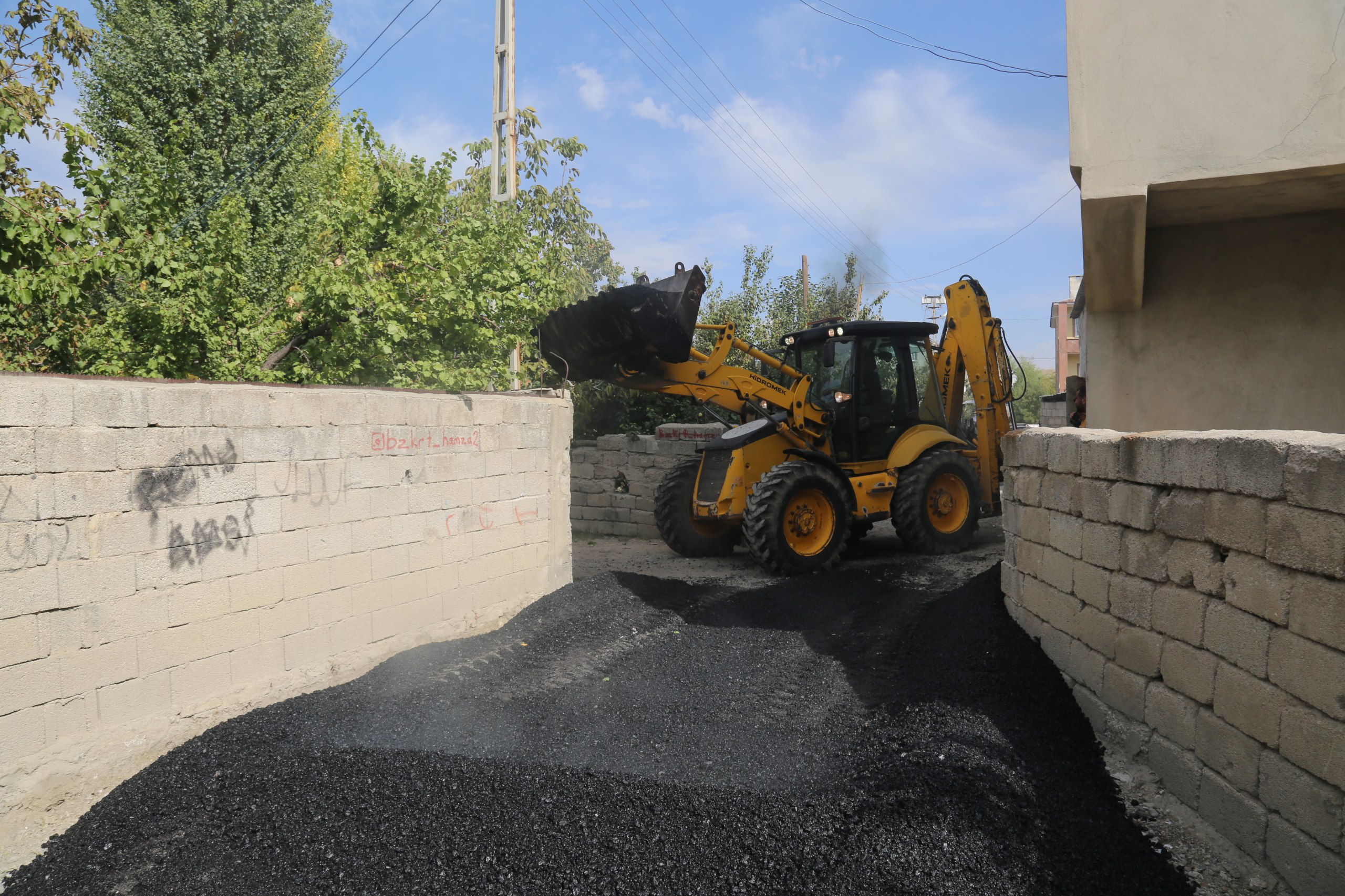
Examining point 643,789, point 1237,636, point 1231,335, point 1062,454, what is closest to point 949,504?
point 1231,335

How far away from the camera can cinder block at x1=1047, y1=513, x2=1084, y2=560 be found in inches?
175

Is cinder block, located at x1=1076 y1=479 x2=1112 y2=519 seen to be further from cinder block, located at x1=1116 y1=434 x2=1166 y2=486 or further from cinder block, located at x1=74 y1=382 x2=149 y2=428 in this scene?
cinder block, located at x1=74 y1=382 x2=149 y2=428

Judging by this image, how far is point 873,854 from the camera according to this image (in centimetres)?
302

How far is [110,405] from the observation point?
13.0 ft

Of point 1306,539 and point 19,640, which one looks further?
point 19,640

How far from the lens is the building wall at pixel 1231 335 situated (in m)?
5.32

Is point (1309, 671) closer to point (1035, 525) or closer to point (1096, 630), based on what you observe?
point (1096, 630)

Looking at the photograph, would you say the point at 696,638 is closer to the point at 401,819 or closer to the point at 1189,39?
the point at 401,819

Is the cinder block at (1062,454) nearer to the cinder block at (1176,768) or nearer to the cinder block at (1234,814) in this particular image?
the cinder block at (1176,768)

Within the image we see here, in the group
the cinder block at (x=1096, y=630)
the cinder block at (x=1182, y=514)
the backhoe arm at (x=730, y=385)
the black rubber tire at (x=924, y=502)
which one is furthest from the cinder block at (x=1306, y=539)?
the black rubber tire at (x=924, y=502)

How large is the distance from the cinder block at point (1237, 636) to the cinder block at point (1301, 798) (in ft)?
1.03

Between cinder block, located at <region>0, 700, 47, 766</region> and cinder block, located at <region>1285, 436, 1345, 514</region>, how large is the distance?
16.6ft

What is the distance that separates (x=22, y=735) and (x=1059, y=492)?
5253mm

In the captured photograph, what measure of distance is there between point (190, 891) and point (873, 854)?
8.42ft
